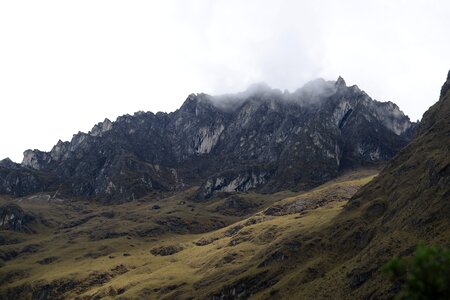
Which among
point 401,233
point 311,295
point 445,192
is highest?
point 445,192

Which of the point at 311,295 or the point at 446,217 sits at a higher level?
the point at 446,217

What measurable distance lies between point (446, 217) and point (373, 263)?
31287 mm

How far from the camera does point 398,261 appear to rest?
44719mm

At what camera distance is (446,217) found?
185500 millimetres

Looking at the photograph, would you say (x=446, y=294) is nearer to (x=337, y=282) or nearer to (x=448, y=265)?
(x=448, y=265)

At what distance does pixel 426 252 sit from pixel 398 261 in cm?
347

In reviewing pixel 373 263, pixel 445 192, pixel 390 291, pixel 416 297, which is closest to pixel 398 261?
pixel 416 297

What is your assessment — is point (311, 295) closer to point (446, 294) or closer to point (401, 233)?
point (401, 233)

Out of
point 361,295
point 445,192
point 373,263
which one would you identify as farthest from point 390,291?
point 445,192

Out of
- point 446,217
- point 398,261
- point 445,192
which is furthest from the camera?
point 445,192

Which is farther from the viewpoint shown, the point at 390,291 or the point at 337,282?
the point at 337,282

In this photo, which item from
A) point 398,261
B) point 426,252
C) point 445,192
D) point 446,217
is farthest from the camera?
point 445,192

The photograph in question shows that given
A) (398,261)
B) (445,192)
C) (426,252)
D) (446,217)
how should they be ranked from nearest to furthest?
1. (426,252)
2. (398,261)
3. (446,217)
4. (445,192)

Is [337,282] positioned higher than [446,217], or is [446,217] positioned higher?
[446,217]
